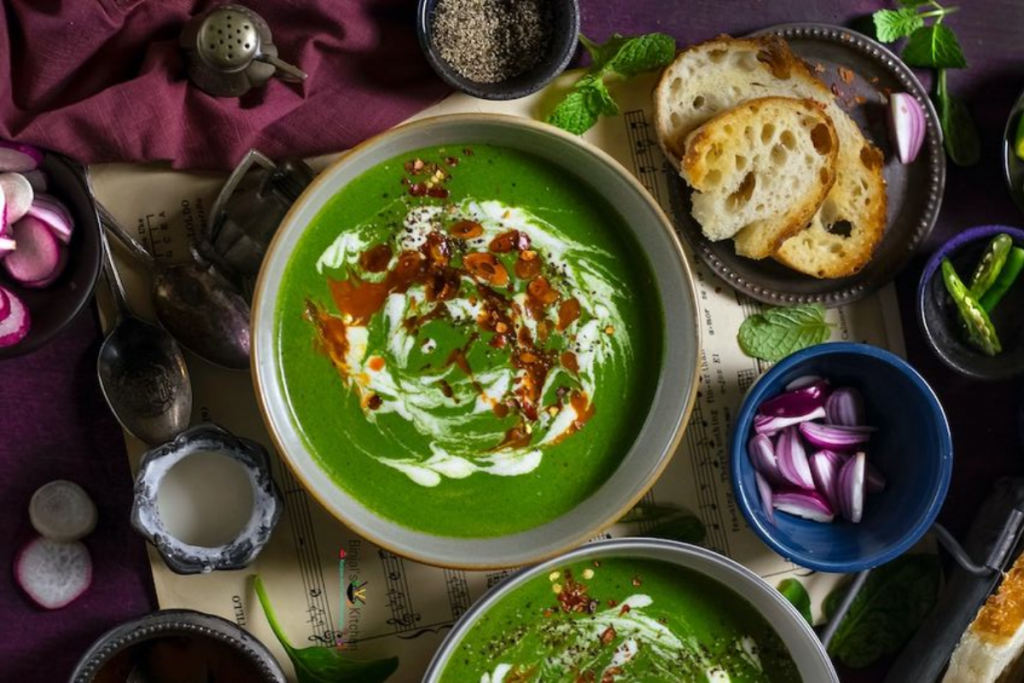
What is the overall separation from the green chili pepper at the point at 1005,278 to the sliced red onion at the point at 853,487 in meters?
0.44

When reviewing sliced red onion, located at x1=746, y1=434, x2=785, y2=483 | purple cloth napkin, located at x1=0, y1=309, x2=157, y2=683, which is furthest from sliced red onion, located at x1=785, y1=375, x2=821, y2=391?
purple cloth napkin, located at x1=0, y1=309, x2=157, y2=683

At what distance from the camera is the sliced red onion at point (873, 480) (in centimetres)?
258

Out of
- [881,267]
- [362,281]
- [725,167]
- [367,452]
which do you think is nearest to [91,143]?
[362,281]

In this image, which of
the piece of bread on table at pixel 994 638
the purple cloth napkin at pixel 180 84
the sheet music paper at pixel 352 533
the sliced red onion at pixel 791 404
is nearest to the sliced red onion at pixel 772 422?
the sliced red onion at pixel 791 404

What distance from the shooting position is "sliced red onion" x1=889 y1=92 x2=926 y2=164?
261 cm

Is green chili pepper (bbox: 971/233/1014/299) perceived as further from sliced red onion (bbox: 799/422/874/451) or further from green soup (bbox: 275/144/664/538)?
green soup (bbox: 275/144/664/538)

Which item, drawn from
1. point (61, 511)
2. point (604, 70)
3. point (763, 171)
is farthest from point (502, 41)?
point (61, 511)

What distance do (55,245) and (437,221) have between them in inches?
28.2

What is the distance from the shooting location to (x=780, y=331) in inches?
103

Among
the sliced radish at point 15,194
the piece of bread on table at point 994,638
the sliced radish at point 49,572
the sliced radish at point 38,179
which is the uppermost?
the sliced radish at point 15,194

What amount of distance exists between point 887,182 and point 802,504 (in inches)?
28.5

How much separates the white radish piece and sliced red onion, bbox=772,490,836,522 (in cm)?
140

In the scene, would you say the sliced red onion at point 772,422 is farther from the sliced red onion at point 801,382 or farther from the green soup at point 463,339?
the green soup at point 463,339

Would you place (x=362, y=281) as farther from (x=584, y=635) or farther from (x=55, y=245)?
(x=584, y=635)
